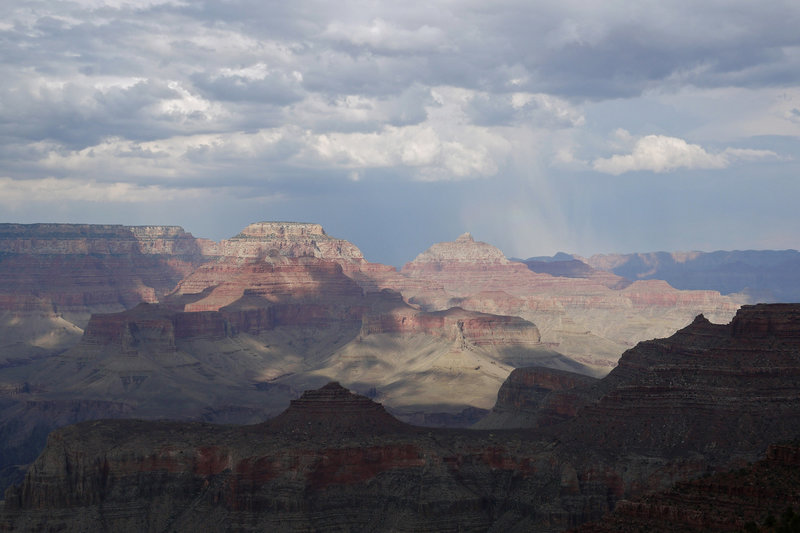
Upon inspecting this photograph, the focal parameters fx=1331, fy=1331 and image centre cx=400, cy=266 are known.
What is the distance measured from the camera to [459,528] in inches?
4104

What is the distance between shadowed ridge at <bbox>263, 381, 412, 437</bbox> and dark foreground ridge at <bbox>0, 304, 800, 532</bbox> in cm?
21

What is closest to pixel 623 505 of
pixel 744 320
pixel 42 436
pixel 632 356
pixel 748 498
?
pixel 748 498

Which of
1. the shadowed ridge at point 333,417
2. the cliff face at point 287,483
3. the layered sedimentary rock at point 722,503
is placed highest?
the layered sedimentary rock at point 722,503

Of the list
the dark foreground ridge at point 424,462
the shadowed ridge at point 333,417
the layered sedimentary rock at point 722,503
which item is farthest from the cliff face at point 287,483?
the layered sedimentary rock at point 722,503

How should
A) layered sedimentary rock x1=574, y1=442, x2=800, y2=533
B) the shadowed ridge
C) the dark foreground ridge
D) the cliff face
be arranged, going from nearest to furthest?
layered sedimentary rock x1=574, y1=442, x2=800, y2=533 → the dark foreground ridge → the cliff face → the shadowed ridge

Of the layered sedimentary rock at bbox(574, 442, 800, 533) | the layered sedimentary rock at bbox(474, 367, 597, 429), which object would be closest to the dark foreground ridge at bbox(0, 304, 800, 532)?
the layered sedimentary rock at bbox(474, 367, 597, 429)

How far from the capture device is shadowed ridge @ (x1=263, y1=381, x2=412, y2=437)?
377ft

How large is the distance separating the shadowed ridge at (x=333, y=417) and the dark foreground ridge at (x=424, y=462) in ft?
0.70

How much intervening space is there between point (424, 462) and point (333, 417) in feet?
35.5

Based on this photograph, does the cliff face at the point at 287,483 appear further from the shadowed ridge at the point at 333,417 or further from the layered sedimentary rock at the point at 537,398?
the layered sedimentary rock at the point at 537,398

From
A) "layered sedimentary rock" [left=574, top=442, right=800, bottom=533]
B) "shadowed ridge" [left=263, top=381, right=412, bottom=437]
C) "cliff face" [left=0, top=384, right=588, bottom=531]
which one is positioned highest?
"layered sedimentary rock" [left=574, top=442, right=800, bottom=533]

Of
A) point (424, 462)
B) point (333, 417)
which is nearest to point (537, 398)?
point (333, 417)

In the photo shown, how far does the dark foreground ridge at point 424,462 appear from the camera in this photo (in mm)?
104750

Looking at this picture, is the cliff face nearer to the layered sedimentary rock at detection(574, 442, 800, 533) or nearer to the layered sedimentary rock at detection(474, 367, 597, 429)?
the layered sedimentary rock at detection(474, 367, 597, 429)
